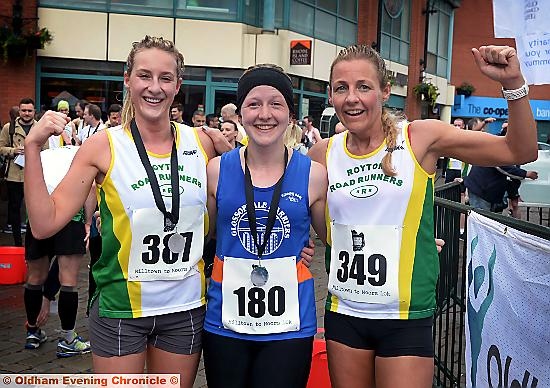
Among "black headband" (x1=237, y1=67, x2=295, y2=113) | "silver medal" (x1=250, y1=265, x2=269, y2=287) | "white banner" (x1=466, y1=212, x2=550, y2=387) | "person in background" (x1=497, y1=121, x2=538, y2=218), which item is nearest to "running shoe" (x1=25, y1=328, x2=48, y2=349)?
"silver medal" (x1=250, y1=265, x2=269, y2=287)

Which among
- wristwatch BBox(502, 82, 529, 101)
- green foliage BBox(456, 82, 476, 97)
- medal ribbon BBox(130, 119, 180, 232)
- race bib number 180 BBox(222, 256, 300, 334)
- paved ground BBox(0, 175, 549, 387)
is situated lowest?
paved ground BBox(0, 175, 549, 387)

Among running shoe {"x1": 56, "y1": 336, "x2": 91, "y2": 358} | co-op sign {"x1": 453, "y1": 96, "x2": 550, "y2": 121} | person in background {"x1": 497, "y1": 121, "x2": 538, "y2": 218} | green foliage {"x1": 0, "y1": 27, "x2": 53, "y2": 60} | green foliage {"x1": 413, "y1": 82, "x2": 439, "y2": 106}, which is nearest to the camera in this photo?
running shoe {"x1": 56, "y1": 336, "x2": 91, "y2": 358}

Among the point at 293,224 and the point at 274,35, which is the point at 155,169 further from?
the point at 274,35

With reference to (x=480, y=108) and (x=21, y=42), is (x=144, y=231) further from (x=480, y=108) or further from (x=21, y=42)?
(x=480, y=108)

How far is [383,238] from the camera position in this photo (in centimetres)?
281

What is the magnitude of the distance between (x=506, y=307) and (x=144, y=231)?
1.70 meters

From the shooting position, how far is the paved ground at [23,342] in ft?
15.5

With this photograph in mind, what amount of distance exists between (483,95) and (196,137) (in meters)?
37.2

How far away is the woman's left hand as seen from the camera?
260 cm

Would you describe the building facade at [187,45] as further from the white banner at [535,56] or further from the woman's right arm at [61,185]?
the woman's right arm at [61,185]

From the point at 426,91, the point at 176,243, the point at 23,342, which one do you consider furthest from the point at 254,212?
the point at 426,91

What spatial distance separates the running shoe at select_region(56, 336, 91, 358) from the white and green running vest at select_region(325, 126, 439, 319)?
2.83 m

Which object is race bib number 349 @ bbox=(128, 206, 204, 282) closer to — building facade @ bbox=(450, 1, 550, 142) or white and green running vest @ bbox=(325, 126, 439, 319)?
white and green running vest @ bbox=(325, 126, 439, 319)

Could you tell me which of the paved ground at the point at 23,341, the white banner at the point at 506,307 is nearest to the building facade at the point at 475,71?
the paved ground at the point at 23,341
